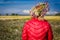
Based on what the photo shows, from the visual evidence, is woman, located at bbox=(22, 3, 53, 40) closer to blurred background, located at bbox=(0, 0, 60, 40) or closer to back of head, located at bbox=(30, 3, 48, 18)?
back of head, located at bbox=(30, 3, 48, 18)

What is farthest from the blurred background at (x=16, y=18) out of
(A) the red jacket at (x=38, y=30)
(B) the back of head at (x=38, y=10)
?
(A) the red jacket at (x=38, y=30)

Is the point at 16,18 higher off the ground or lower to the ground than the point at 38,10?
lower

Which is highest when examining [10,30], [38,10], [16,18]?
[38,10]

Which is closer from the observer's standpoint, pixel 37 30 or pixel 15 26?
pixel 37 30

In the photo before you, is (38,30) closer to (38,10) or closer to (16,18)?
(38,10)

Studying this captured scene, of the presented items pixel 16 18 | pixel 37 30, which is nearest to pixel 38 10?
pixel 37 30

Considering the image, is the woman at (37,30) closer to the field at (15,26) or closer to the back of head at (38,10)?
the back of head at (38,10)

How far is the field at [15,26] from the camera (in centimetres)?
328

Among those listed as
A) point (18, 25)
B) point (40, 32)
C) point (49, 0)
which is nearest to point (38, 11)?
point (40, 32)

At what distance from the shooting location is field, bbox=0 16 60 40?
3283 mm

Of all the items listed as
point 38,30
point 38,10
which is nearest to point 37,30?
point 38,30

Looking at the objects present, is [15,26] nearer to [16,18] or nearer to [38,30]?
[16,18]

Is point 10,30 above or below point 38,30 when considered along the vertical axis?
below

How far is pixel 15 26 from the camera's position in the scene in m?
3.32
